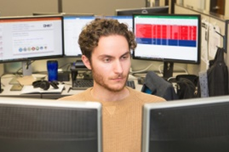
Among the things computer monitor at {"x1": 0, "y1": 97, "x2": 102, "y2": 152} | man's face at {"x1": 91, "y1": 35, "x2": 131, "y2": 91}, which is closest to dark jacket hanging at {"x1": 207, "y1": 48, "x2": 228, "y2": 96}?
man's face at {"x1": 91, "y1": 35, "x2": 131, "y2": 91}

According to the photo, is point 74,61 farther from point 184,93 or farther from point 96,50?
point 96,50

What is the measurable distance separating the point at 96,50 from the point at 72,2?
3916mm

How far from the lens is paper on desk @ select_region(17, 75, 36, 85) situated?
9.89 feet

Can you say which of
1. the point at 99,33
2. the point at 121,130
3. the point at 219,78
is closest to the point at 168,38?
the point at 219,78

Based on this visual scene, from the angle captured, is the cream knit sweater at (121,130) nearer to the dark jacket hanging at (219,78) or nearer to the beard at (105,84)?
the beard at (105,84)

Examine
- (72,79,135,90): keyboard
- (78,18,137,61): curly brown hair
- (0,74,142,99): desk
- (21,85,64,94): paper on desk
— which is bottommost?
(0,74,142,99): desk

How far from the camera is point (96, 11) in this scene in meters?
5.35

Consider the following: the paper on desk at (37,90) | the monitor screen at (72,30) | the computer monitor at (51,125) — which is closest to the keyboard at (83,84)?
the paper on desk at (37,90)

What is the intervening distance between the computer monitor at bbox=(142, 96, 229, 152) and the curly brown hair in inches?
25.7

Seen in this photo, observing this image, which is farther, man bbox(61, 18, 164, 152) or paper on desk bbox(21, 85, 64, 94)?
paper on desk bbox(21, 85, 64, 94)

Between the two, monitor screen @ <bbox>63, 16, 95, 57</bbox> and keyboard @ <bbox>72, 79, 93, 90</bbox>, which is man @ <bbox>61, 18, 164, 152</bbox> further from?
monitor screen @ <bbox>63, 16, 95, 57</bbox>

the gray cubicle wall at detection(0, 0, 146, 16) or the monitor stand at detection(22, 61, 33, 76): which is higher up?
the gray cubicle wall at detection(0, 0, 146, 16)

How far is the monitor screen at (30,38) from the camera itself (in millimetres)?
2959

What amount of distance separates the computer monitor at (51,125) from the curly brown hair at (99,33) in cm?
63
